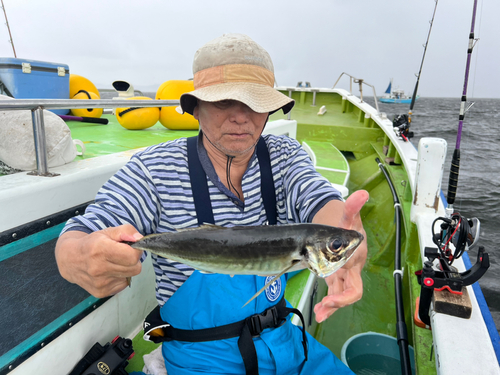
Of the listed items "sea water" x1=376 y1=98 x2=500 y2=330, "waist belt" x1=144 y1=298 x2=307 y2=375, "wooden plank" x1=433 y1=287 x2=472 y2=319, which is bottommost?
"sea water" x1=376 y1=98 x2=500 y2=330

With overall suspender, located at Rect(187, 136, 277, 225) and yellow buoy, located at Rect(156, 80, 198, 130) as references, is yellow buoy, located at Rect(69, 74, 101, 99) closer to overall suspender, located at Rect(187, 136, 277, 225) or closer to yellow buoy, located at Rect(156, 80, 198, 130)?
yellow buoy, located at Rect(156, 80, 198, 130)

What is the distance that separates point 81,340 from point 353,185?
21.3ft

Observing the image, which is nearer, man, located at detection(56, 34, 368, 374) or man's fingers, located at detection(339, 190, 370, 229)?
man's fingers, located at detection(339, 190, 370, 229)

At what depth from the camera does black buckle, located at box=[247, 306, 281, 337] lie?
1.86 meters

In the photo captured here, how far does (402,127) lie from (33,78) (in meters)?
6.54

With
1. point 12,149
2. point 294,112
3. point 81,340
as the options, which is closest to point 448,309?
point 81,340

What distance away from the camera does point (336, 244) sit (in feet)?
3.75

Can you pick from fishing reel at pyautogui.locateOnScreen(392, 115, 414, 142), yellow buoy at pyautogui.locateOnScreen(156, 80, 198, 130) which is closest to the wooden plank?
yellow buoy at pyautogui.locateOnScreen(156, 80, 198, 130)

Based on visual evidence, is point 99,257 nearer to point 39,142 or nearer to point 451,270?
point 39,142

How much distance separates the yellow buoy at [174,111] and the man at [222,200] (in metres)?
2.95

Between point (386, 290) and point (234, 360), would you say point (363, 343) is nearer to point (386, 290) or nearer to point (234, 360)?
point (386, 290)

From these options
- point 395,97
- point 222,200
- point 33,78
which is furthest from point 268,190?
point 395,97

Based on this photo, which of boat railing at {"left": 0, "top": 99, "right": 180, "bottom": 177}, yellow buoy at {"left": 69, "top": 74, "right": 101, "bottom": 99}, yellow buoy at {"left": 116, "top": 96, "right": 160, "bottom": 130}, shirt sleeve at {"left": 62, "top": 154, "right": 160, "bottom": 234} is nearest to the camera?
shirt sleeve at {"left": 62, "top": 154, "right": 160, "bottom": 234}

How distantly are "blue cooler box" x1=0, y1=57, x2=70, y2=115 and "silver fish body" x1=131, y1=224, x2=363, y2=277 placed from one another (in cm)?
443
